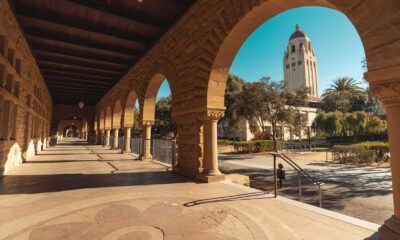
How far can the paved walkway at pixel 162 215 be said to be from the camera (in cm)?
242

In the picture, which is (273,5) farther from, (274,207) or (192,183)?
(192,183)

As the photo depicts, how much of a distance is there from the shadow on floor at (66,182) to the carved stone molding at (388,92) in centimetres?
405

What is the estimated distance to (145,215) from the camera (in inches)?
118

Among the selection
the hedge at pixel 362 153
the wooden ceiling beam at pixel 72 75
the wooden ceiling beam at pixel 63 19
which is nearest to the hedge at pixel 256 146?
the hedge at pixel 362 153

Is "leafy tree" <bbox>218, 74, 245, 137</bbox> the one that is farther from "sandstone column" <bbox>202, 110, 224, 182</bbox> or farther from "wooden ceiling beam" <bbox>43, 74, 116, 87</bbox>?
"sandstone column" <bbox>202, 110, 224, 182</bbox>

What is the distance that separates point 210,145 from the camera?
17.4 ft

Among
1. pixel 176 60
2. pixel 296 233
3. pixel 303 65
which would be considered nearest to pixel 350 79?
pixel 303 65

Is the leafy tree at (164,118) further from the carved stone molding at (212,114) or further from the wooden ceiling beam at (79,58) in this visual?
the carved stone molding at (212,114)

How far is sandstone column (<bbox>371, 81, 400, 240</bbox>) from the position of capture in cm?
204

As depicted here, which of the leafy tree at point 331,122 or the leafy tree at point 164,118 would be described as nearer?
the leafy tree at point 331,122

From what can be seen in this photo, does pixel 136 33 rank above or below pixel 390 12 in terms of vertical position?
above

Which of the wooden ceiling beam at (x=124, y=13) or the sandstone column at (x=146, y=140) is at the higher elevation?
the wooden ceiling beam at (x=124, y=13)

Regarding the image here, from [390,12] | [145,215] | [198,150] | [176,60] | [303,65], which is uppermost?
[303,65]

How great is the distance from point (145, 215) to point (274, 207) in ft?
6.06
